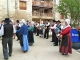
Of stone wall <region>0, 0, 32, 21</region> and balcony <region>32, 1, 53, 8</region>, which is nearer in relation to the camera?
stone wall <region>0, 0, 32, 21</region>

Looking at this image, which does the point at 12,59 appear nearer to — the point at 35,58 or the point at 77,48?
the point at 35,58

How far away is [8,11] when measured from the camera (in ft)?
122

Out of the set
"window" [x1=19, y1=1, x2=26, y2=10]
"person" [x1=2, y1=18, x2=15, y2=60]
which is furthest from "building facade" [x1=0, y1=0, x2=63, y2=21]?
"person" [x1=2, y1=18, x2=15, y2=60]

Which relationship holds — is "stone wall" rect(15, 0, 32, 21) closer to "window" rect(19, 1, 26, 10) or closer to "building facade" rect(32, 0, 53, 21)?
"window" rect(19, 1, 26, 10)

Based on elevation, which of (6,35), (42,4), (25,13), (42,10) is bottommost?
(6,35)

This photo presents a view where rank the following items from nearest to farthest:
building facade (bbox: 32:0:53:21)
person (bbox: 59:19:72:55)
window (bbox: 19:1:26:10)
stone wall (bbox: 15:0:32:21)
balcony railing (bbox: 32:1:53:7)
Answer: person (bbox: 59:19:72:55), stone wall (bbox: 15:0:32:21), window (bbox: 19:1:26:10), balcony railing (bbox: 32:1:53:7), building facade (bbox: 32:0:53:21)

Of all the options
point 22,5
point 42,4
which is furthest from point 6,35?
point 42,4

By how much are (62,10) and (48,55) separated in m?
11.0

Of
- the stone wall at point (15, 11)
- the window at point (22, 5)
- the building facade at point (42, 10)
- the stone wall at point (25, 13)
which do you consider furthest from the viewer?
the building facade at point (42, 10)

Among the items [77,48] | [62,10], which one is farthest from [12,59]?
[62,10]

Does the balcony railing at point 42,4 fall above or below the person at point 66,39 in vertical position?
above

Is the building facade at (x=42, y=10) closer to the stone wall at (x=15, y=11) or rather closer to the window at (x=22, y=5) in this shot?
the stone wall at (x=15, y=11)

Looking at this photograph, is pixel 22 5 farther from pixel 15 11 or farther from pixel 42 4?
pixel 42 4

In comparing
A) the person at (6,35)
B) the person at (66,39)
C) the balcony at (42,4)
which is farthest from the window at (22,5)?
the person at (6,35)
